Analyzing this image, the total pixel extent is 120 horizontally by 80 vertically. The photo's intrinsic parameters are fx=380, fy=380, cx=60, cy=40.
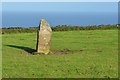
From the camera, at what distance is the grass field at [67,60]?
18641 mm

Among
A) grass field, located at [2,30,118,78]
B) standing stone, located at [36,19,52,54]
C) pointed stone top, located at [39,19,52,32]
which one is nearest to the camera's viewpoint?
grass field, located at [2,30,118,78]

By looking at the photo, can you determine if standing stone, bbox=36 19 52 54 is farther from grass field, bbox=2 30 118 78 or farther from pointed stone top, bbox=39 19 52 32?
grass field, bbox=2 30 118 78

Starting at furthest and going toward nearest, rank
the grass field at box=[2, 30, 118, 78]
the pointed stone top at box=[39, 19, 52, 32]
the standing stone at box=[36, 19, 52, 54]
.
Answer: the pointed stone top at box=[39, 19, 52, 32] < the standing stone at box=[36, 19, 52, 54] < the grass field at box=[2, 30, 118, 78]

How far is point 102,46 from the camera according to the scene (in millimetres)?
29578

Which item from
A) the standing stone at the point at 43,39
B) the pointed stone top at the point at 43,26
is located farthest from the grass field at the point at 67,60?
the pointed stone top at the point at 43,26

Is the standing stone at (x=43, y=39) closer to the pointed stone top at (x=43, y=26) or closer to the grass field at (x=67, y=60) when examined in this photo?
the pointed stone top at (x=43, y=26)

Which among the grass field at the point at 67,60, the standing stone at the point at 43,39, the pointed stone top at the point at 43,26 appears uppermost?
the pointed stone top at the point at 43,26

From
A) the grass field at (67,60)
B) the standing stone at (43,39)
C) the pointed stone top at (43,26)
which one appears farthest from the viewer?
the pointed stone top at (43,26)

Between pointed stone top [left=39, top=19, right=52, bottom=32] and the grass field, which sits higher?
pointed stone top [left=39, top=19, right=52, bottom=32]

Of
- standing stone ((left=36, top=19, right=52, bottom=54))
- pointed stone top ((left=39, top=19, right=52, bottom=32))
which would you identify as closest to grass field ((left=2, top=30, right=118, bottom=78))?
standing stone ((left=36, top=19, right=52, bottom=54))

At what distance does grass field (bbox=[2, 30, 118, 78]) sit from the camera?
18.6m

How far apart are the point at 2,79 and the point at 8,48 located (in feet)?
37.4

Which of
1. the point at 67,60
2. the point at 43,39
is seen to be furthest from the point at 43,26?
the point at 67,60

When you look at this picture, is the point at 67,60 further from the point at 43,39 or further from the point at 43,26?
the point at 43,26
